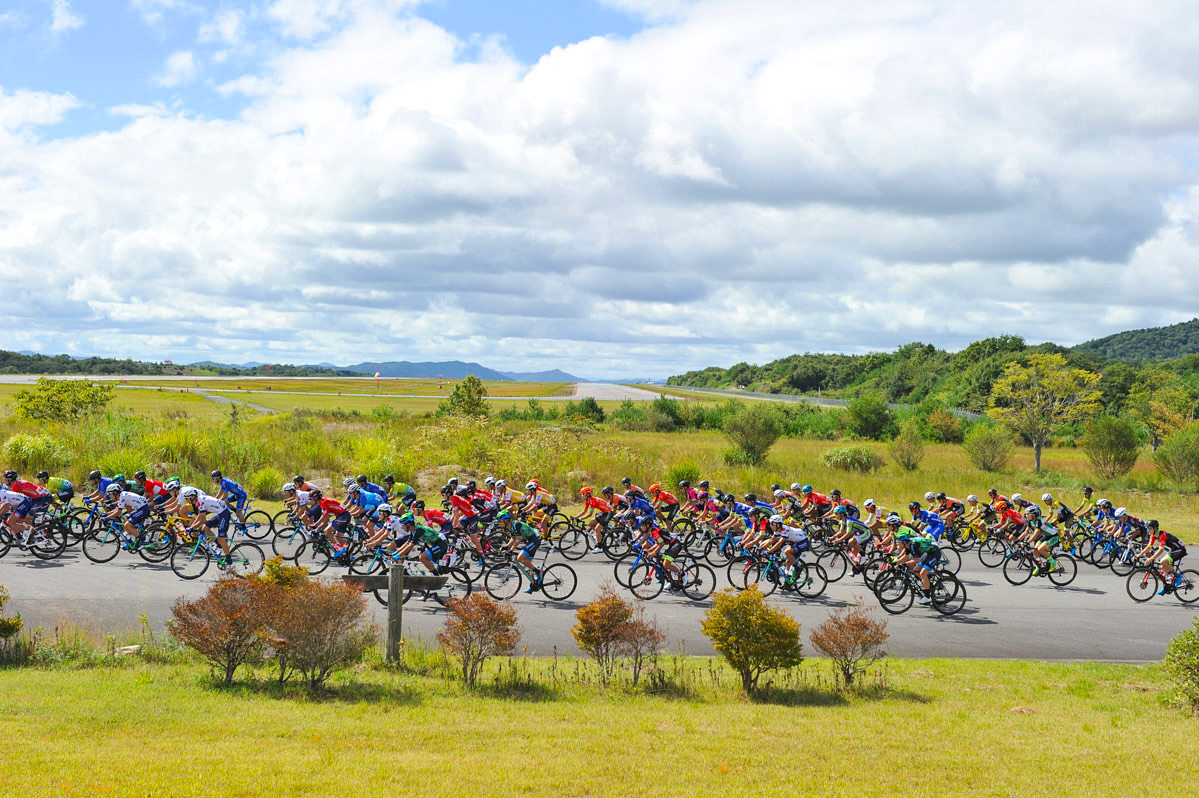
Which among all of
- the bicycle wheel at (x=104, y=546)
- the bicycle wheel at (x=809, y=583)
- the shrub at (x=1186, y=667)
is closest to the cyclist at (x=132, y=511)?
the bicycle wheel at (x=104, y=546)

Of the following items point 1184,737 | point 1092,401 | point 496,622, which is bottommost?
point 1184,737

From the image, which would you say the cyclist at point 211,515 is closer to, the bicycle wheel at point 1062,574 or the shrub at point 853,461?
the bicycle wheel at point 1062,574

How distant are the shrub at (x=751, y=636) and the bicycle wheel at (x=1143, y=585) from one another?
11318 millimetres

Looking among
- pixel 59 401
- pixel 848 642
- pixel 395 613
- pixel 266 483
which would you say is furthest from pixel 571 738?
pixel 59 401

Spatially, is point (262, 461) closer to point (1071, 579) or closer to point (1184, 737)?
point (1071, 579)

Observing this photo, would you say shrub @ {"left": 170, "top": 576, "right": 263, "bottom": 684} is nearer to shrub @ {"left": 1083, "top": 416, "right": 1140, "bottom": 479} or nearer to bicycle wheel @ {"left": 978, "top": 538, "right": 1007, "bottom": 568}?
bicycle wheel @ {"left": 978, "top": 538, "right": 1007, "bottom": 568}

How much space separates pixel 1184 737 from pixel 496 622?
316 inches

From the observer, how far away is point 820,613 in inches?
626

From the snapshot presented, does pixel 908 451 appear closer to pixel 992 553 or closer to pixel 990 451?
pixel 990 451

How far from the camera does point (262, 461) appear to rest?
3028 cm

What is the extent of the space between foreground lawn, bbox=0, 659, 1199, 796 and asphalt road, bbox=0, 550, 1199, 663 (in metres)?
2.43

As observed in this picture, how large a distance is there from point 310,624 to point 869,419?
61.0 meters

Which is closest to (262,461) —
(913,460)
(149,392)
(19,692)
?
(19,692)

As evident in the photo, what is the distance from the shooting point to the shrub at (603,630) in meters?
11.2
